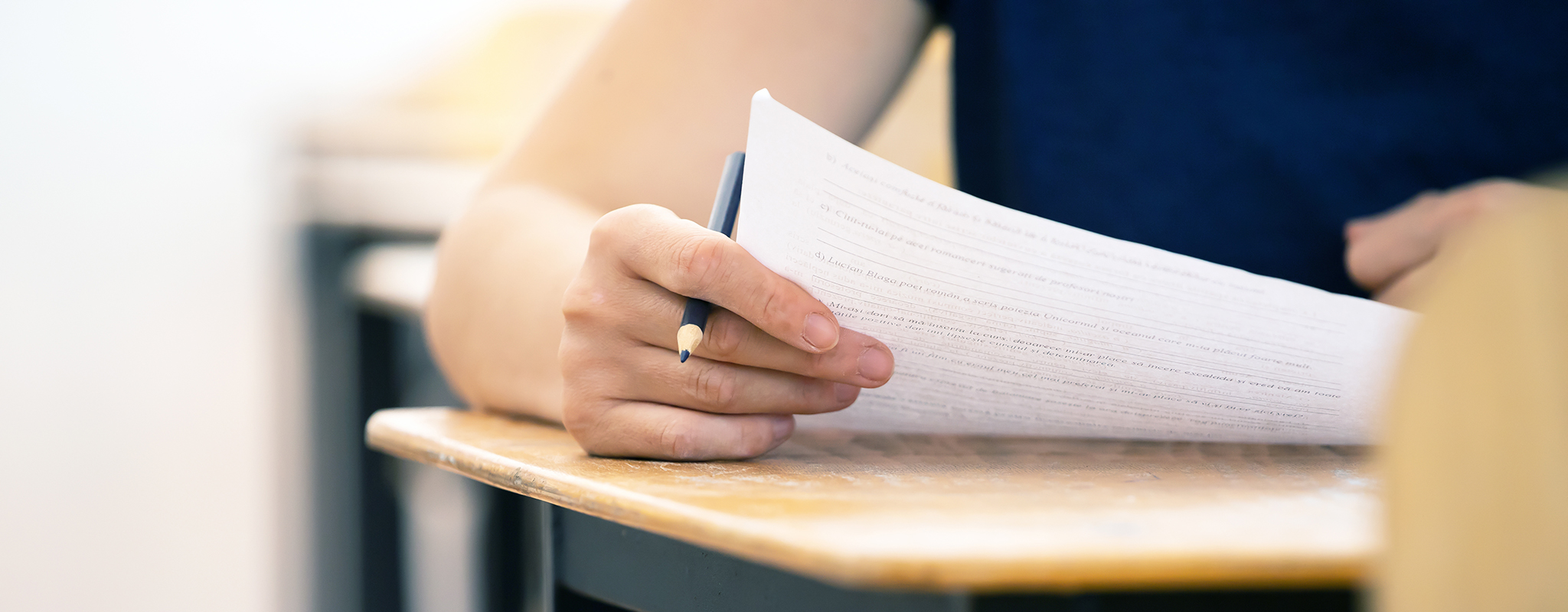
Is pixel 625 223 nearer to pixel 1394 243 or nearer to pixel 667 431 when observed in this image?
pixel 667 431

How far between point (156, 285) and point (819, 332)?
1527 mm

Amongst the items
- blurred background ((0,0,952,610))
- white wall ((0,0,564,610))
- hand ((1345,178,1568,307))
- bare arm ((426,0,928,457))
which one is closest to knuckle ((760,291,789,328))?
bare arm ((426,0,928,457))

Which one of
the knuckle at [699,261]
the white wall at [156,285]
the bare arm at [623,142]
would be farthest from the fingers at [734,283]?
the white wall at [156,285]

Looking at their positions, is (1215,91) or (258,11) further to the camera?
(258,11)

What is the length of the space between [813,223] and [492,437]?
0.69 feet

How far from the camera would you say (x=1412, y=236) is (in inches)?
22.9

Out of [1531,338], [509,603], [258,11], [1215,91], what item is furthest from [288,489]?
[1531,338]

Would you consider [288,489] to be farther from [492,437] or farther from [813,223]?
[813,223]

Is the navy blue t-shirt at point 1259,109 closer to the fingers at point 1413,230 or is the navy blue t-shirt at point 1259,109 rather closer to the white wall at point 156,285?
the fingers at point 1413,230

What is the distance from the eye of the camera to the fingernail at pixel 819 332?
1.18 feet

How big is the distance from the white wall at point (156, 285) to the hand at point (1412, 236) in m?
1.37

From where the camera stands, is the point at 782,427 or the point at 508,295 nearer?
the point at 782,427

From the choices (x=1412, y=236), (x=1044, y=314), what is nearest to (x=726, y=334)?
(x=1044, y=314)

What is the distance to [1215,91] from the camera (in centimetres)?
69
